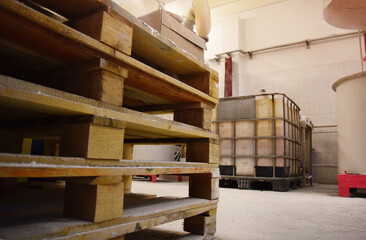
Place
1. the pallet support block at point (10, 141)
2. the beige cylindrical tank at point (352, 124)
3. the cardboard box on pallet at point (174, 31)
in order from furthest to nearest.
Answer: the beige cylindrical tank at point (352, 124)
the pallet support block at point (10, 141)
the cardboard box on pallet at point (174, 31)

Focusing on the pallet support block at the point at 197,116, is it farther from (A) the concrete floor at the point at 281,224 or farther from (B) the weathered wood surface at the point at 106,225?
(A) the concrete floor at the point at 281,224

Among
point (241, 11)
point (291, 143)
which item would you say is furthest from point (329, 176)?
point (241, 11)

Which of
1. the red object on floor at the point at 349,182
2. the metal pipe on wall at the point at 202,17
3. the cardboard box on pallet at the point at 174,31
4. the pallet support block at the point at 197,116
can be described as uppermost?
the metal pipe on wall at the point at 202,17

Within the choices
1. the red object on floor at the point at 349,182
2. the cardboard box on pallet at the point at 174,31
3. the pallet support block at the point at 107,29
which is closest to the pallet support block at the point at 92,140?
the pallet support block at the point at 107,29

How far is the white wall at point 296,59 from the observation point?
10469mm

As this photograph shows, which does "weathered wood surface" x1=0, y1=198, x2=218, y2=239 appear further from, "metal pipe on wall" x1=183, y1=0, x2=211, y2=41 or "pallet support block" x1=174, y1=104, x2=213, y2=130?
"metal pipe on wall" x1=183, y1=0, x2=211, y2=41

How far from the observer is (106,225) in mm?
1475

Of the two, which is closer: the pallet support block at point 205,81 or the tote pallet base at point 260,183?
the pallet support block at point 205,81

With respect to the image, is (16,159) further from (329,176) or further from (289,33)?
(289,33)

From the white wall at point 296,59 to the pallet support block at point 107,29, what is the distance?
1051cm

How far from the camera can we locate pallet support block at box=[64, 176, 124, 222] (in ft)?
4.71

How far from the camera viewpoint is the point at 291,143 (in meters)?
8.00

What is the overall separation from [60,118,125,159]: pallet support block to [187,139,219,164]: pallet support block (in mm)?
1125

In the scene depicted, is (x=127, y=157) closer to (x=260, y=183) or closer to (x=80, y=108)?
(x=80, y=108)
